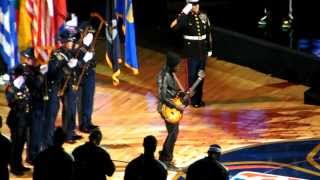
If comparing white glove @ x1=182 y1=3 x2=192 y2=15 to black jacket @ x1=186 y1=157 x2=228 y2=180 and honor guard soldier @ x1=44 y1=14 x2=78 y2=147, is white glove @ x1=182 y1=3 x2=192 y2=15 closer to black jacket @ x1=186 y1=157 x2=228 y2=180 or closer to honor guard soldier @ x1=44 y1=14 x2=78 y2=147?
honor guard soldier @ x1=44 y1=14 x2=78 y2=147

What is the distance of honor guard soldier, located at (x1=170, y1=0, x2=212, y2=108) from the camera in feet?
55.4

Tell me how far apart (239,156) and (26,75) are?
3222mm

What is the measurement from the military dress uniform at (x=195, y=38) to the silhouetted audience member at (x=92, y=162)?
18.5 feet

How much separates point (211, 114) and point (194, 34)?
133 cm

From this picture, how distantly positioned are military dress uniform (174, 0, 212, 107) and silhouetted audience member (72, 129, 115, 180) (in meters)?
5.64

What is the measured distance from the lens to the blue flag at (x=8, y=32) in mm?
14672

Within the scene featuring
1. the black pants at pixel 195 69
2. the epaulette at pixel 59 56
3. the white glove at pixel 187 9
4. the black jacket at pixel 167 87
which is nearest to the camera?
the black jacket at pixel 167 87

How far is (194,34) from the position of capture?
16984 mm

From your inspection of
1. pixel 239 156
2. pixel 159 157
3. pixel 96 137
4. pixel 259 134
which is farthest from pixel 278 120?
pixel 96 137

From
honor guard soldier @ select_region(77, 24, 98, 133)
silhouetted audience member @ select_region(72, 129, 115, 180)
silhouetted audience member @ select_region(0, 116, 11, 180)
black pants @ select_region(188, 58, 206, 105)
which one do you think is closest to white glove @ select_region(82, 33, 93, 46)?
honor guard soldier @ select_region(77, 24, 98, 133)

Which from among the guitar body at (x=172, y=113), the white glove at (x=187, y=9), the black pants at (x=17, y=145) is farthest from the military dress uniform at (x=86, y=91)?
the white glove at (x=187, y=9)

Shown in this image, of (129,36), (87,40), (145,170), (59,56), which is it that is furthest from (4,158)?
(129,36)

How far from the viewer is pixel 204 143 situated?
15352 mm

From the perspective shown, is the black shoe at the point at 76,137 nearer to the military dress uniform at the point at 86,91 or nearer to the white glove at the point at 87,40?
the military dress uniform at the point at 86,91
